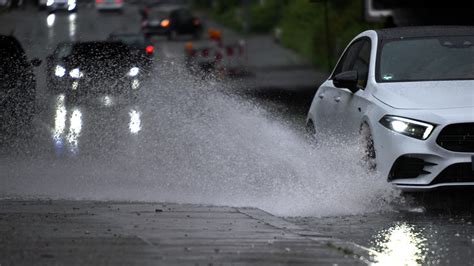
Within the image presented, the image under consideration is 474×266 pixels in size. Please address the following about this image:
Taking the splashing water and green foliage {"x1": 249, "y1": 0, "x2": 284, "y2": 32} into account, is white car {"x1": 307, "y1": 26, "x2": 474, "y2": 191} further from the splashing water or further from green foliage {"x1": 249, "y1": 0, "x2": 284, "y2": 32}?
green foliage {"x1": 249, "y1": 0, "x2": 284, "y2": 32}

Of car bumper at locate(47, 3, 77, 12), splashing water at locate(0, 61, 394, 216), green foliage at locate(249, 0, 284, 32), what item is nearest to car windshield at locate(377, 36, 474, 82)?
splashing water at locate(0, 61, 394, 216)

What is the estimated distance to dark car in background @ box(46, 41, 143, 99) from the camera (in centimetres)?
1720

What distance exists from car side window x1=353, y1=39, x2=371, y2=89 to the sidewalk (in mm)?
2236

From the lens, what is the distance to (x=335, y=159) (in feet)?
38.3

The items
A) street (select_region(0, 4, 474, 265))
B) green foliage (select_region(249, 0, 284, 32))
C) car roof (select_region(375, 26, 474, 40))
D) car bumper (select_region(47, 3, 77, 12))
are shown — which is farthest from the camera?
green foliage (select_region(249, 0, 284, 32))

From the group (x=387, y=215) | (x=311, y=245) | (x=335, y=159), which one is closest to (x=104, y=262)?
(x=311, y=245)

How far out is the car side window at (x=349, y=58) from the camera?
12.8 meters

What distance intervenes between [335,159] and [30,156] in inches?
172

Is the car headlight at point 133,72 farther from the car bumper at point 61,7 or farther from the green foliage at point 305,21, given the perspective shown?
the green foliage at point 305,21

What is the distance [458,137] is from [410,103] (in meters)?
0.55

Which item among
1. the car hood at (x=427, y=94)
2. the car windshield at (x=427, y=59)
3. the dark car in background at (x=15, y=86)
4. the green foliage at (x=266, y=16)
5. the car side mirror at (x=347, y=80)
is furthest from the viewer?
the green foliage at (x=266, y=16)

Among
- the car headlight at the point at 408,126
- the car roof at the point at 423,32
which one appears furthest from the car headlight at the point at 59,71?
the car headlight at the point at 408,126

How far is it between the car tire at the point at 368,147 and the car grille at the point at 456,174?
634mm

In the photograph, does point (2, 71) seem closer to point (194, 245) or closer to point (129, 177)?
point (129, 177)
